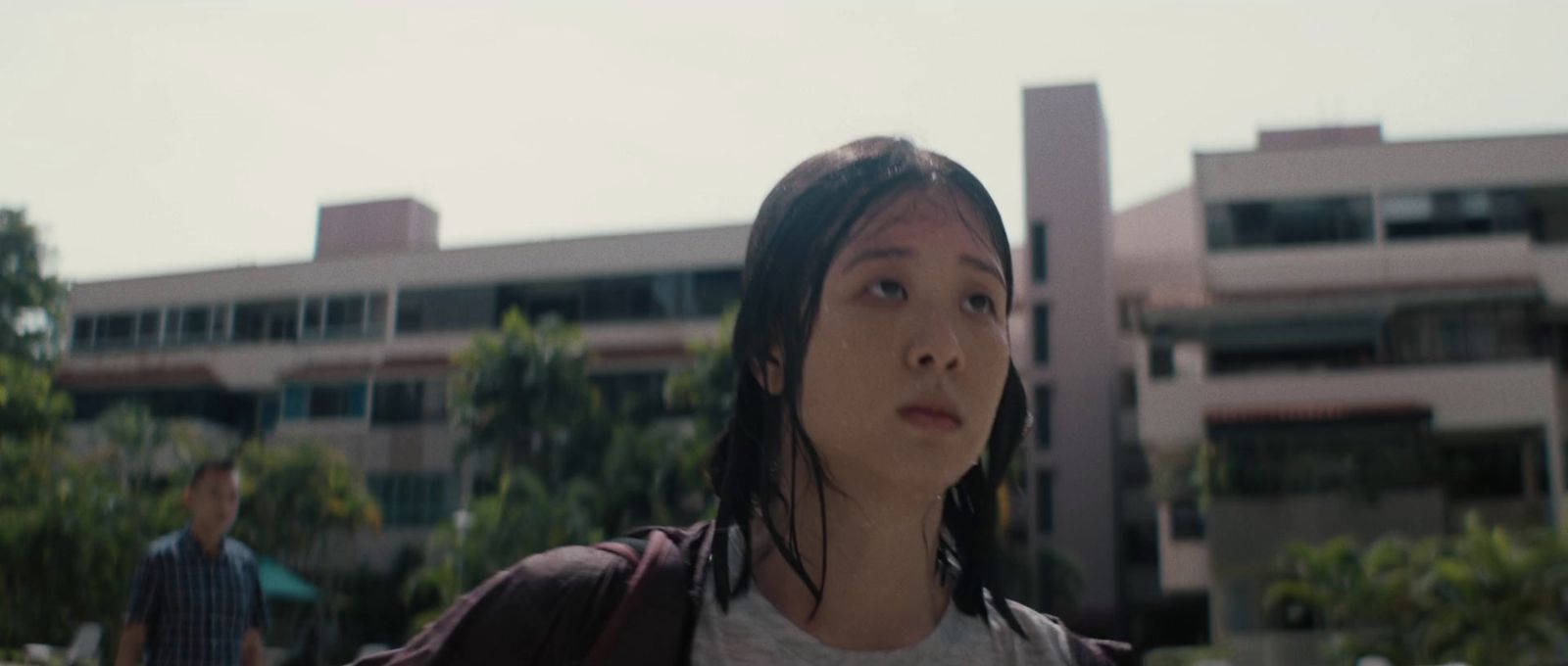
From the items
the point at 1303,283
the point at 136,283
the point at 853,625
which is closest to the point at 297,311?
the point at 136,283

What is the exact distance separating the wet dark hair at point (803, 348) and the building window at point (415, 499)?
3663cm

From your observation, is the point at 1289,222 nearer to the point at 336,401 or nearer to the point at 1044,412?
the point at 1044,412

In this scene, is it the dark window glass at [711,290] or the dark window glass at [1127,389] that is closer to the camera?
the dark window glass at [711,290]

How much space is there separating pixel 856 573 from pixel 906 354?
11.1 inches

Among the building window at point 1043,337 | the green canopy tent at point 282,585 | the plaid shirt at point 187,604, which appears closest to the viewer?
the plaid shirt at point 187,604

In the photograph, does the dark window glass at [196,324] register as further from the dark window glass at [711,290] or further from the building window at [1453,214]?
the building window at [1453,214]

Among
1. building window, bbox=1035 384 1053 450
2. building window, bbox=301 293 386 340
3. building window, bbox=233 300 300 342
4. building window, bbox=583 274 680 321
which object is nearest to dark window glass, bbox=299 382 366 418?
building window, bbox=301 293 386 340

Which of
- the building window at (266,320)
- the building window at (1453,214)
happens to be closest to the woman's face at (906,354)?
the building window at (1453,214)

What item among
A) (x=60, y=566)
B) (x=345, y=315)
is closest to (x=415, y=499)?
(x=345, y=315)

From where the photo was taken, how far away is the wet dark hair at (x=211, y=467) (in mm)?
4762

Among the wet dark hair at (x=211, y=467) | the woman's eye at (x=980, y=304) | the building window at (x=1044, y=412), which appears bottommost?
the wet dark hair at (x=211, y=467)

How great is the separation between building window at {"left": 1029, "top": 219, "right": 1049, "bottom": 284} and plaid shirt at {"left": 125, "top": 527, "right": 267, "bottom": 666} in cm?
3240

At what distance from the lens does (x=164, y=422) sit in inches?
1542

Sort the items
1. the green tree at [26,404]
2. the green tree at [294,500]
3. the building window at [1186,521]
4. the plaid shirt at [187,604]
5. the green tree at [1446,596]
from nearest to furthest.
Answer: the plaid shirt at [187,604] < the green tree at [1446,596] < the building window at [1186,521] < the green tree at [294,500] < the green tree at [26,404]
